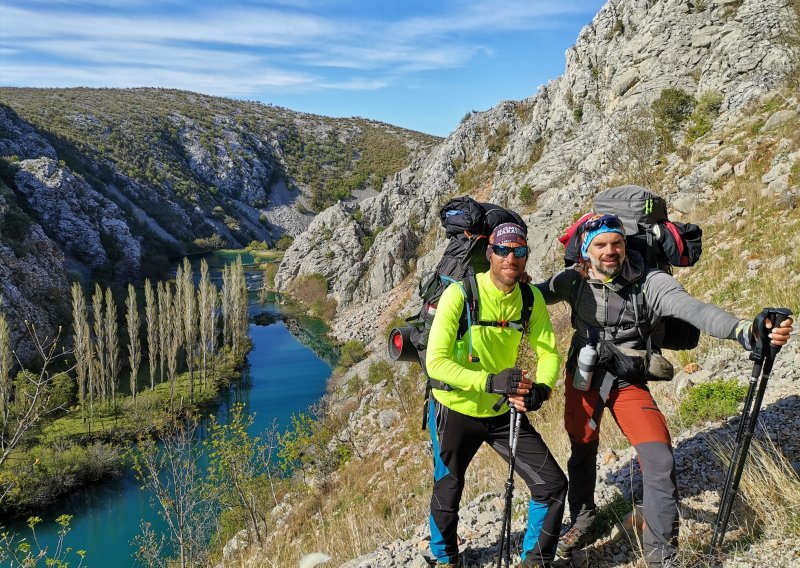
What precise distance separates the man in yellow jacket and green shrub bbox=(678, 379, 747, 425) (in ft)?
8.71

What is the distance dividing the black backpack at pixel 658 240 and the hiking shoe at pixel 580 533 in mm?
1432

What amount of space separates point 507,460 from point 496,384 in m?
0.66

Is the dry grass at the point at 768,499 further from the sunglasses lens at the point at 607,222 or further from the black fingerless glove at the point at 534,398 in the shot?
the sunglasses lens at the point at 607,222

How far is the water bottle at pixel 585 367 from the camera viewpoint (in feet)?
10.3

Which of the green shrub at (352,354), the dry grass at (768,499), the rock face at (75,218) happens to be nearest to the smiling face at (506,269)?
the dry grass at (768,499)

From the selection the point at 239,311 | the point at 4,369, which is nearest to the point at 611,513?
the point at 4,369

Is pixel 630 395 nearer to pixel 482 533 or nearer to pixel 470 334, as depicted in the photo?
pixel 470 334

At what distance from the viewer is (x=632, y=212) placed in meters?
3.43

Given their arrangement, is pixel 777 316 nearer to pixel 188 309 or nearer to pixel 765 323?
pixel 765 323

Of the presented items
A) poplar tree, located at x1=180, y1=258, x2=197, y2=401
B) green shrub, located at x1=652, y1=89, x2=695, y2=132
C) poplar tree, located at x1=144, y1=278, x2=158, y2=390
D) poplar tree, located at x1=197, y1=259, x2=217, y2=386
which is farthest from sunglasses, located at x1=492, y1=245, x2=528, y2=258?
poplar tree, located at x1=197, y1=259, x2=217, y2=386

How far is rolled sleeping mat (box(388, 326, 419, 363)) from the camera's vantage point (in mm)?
3773

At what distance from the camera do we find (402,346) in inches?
149

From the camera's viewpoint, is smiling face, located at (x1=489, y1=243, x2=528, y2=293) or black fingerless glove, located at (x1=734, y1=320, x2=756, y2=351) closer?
black fingerless glove, located at (x1=734, y1=320, x2=756, y2=351)

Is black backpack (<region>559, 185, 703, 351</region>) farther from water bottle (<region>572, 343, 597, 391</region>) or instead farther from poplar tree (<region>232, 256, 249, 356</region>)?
poplar tree (<region>232, 256, 249, 356</region>)
